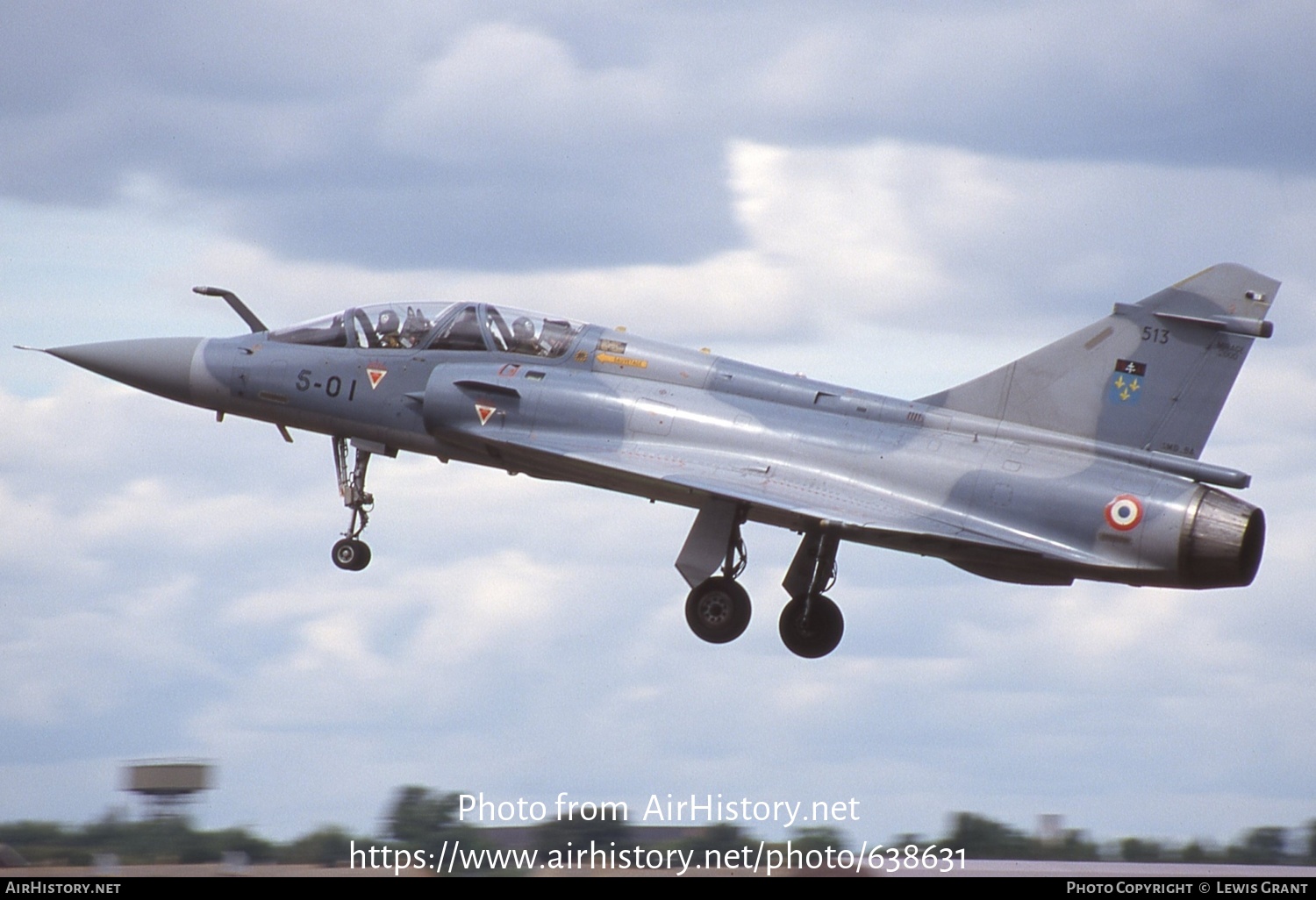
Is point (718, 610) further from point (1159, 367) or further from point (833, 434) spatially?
point (1159, 367)

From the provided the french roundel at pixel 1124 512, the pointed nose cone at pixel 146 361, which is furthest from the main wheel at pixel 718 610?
the pointed nose cone at pixel 146 361

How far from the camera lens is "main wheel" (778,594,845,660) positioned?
19.8 meters

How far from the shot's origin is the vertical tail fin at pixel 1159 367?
1806cm

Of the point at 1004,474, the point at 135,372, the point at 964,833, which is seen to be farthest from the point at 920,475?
the point at 135,372

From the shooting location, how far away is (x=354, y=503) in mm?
21109

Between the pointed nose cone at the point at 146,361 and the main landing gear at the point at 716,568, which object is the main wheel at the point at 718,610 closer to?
the main landing gear at the point at 716,568

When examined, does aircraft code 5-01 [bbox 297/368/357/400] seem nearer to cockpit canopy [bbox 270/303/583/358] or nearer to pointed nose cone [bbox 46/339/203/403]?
cockpit canopy [bbox 270/303/583/358]

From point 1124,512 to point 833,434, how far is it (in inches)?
118

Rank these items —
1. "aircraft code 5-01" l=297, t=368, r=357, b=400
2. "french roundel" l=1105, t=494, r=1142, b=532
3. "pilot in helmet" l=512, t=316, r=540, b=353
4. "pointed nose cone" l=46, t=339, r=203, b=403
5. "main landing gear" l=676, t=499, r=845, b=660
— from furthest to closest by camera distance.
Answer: "pointed nose cone" l=46, t=339, r=203, b=403, "aircraft code 5-01" l=297, t=368, r=357, b=400, "pilot in helmet" l=512, t=316, r=540, b=353, "main landing gear" l=676, t=499, r=845, b=660, "french roundel" l=1105, t=494, r=1142, b=532

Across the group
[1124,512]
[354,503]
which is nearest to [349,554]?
[354,503]

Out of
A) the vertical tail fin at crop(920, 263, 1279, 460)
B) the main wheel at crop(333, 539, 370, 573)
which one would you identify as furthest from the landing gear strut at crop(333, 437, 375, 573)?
the vertical tail fin at crop(920, 263, 1279, 460)

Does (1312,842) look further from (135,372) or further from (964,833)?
(135,372)

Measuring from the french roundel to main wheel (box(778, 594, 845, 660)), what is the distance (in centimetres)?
357

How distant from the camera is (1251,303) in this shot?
18.1m
